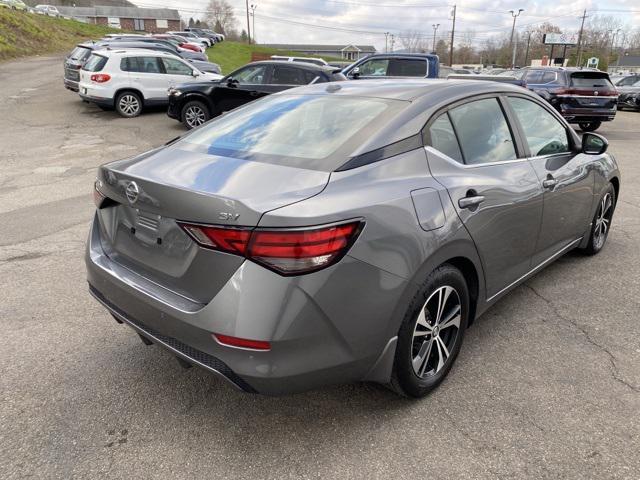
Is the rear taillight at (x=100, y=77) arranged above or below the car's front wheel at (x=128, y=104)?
above

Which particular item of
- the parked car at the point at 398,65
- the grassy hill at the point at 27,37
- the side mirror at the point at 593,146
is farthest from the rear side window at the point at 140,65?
the grassy hill at the point at 27,37

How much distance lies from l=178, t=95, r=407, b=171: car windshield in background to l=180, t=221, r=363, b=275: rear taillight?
1.44 feet

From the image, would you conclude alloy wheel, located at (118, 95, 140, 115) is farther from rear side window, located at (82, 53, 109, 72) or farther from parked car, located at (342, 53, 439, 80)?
parked car, located at (342, 53, 439, 80)

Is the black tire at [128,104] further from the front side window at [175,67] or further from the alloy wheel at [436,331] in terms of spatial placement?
the alloy wheel at [436,331]

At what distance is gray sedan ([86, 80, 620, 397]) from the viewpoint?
2.01 metres

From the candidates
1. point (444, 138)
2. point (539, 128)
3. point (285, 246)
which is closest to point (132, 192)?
point (285, 246)

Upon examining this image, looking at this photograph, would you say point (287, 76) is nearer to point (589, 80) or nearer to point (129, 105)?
point (129, 105)

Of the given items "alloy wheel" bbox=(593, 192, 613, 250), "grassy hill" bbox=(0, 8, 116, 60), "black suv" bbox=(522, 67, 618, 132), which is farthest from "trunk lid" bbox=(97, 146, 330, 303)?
"grassy hill" bbox=(0, 8, 116, 60)

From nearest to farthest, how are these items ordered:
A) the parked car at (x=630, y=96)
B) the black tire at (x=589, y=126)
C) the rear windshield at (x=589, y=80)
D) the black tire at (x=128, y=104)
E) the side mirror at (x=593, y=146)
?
1. the side mirror at (x=593, y=146)
2. the black tire at (x=128, y=104)
3. the rear windshield at (x=589, y=80)
4. the black tire at (x=589, y=126)
5. the parked car at (x=630, y=96)

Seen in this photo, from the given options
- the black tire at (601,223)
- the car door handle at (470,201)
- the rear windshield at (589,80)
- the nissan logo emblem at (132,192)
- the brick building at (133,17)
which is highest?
the brick building at (133,17)

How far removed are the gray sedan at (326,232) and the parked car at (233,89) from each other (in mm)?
8566

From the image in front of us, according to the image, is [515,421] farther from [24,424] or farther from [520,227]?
[24,424]

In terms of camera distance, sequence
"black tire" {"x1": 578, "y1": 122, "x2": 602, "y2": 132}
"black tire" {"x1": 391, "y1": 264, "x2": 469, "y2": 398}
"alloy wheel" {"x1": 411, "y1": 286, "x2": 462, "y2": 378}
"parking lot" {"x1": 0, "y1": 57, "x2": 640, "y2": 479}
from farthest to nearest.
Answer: "black tire" {"x1": 578, "y1": 122, "x2": 602, "y2": 132}
"alloy wheel" {"x1": 411, "y1": 286, "x2": 462, "y2": 378}
"black tire" {"x1": 391, "y1": 264, "x2": 469, "y2": 398}
"parking lot" {"x1": 0, "y1": 57, "x2": 640, "y2": 479}

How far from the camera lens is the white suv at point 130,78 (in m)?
12.7
